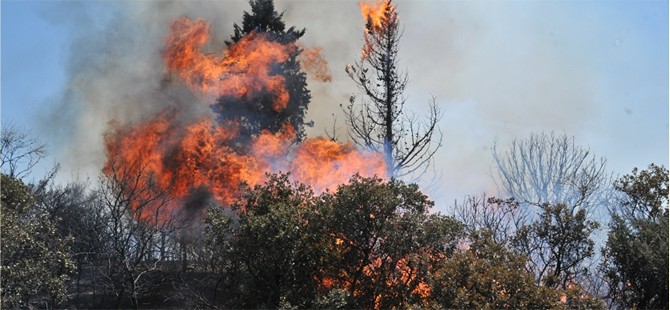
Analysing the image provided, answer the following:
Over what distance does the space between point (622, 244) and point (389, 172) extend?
15634mm

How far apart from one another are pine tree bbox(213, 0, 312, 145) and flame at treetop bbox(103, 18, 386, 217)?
0.43 metres

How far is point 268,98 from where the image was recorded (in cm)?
4003

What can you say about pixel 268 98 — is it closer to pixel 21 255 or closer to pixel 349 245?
pixel 21 255

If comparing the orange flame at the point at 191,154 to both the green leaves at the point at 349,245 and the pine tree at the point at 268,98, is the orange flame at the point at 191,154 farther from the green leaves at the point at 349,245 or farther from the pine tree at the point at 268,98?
the green leaves at the point at 349,245

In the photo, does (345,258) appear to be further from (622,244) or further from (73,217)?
(73,217)

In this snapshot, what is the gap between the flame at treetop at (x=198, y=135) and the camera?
38438 millimetres

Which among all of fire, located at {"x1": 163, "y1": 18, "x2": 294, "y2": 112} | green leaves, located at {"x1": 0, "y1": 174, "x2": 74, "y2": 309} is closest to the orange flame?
fire, located at {"x1": 163, "y1": 18, "x2": 294, "y2": 112}

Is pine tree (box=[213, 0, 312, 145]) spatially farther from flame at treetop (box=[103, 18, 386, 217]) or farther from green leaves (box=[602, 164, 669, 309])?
green leaves (box=[602, 164, 669, 309])

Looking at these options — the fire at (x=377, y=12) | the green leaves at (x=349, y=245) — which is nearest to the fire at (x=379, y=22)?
the fire at (x=377, y=12)

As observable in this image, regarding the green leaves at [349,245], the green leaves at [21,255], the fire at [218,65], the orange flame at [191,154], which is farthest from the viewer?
the fire at [218,65]

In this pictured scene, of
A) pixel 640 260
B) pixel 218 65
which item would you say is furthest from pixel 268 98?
pixel 640 260

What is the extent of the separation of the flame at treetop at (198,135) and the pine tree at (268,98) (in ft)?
1.40

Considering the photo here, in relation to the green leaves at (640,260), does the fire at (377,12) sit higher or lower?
higher

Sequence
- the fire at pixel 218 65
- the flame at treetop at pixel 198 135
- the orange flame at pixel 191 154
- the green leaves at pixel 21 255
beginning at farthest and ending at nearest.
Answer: the fire at pixel 218 65, the flame at treetop at pixel 198 135, the orange flame at pixel 191 154, the green leaves at pixel 21 255
